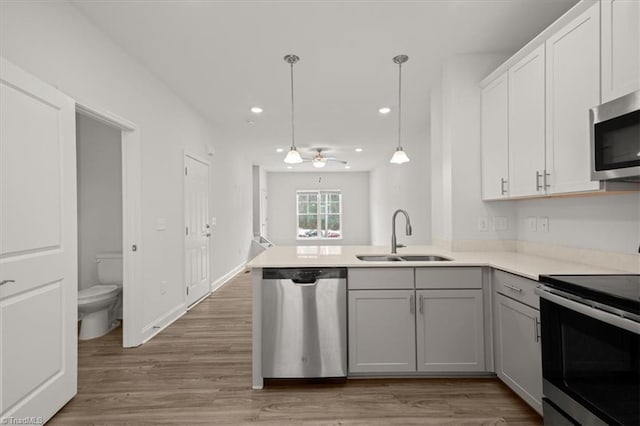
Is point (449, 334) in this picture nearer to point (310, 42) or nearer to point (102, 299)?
point (310, 42)

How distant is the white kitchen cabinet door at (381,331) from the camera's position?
90.7 inches

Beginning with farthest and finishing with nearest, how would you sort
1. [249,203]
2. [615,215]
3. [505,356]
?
[249,203]
[505,356]
[615,215]

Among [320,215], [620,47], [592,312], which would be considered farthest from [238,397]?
[320,215]

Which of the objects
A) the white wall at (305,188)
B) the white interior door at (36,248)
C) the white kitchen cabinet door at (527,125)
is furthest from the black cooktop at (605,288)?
the white wall at (305,188)

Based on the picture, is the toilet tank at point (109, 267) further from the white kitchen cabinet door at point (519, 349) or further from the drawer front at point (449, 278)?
the white kitchen cabinet door at point (519, 349)

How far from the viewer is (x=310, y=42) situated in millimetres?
2773

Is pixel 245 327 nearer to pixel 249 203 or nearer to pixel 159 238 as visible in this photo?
pixel 159 238

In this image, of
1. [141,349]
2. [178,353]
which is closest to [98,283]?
[141,349]

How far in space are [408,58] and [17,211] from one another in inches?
123

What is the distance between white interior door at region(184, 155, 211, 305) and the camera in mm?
4227

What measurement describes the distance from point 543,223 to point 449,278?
954 mm

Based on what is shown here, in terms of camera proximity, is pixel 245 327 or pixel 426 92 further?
pixel 426 92

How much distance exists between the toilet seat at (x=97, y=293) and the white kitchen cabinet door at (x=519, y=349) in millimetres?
3498

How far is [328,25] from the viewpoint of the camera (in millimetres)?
2529
